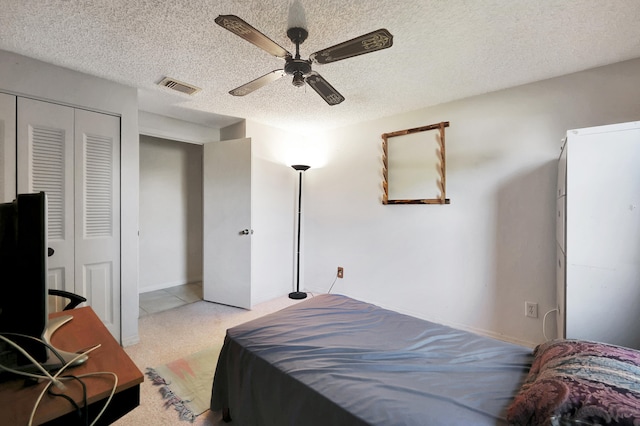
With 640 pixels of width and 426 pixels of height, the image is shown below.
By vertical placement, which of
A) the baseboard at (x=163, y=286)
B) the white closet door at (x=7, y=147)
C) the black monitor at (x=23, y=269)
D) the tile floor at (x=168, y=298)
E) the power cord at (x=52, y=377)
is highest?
the white closet door at (x=7, y=147)

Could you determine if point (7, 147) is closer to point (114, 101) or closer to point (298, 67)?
point (114, 101)

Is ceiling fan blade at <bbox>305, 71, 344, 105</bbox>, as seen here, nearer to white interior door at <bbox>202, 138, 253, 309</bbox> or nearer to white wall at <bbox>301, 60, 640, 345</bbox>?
white wall at <bbox>301, 60, 640, 345</bbox>

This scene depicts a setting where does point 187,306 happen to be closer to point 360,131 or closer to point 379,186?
point 379,186

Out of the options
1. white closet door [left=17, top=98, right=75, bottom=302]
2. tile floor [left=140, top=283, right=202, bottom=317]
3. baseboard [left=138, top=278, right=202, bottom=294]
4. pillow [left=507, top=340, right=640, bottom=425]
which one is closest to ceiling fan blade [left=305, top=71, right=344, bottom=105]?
pillow [left=507, top=340, right=640, bottom=425]

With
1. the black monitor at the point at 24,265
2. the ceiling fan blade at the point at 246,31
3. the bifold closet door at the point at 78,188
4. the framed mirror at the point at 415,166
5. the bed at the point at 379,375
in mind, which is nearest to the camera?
the black monitor at the point at 24,265

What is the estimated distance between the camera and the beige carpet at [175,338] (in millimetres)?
1581

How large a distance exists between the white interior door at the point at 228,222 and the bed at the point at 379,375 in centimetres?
165

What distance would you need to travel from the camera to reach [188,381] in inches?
74.6

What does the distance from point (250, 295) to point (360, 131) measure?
2380 millimetres

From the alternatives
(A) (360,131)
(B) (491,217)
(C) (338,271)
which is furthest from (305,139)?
(B) (491,217)

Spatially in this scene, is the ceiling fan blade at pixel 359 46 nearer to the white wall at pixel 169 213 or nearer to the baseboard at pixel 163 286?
the white wall at pixel 169 213

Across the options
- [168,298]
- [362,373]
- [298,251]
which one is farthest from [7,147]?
[298,251]

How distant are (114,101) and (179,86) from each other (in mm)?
538

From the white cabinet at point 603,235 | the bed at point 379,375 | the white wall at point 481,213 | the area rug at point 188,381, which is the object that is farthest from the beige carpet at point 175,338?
the white cabinet at point 603,235
